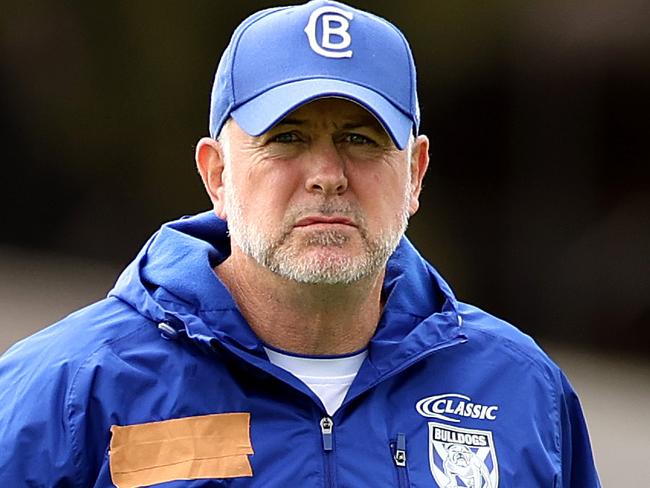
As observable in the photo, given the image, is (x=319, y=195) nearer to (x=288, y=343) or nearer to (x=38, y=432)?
(x=288, y=343)

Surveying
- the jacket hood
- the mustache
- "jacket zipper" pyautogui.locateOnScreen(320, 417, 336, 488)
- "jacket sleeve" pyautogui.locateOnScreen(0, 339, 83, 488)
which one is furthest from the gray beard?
"jacket sleeve" pyautogui.locateOnScreen(0, 339, 83, 488)

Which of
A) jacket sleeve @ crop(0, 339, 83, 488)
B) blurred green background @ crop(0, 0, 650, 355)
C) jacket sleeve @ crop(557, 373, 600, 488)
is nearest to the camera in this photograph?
jacket sleeve @ crop(0, 339, 83, 488)

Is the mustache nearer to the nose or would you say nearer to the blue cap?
the nose

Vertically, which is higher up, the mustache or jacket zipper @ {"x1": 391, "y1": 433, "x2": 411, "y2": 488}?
the mustache

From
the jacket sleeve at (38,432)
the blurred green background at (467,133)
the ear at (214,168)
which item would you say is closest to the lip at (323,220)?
the ear at (214,168)

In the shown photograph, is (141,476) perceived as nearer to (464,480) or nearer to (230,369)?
(230,369)

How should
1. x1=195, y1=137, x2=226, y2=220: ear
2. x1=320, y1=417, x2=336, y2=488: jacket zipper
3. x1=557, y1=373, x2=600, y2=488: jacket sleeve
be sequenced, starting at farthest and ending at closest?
x1=557, y1=373, x2=600, y2=488: jacket sleeve
x1=195, y1=137, x2=226, y2=220: ear
x1=320, y1=417, x2=336, y2=488: jacket zipper

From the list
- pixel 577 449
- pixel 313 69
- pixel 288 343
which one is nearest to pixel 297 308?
pixel 288 343

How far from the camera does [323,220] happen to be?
2.74 metres

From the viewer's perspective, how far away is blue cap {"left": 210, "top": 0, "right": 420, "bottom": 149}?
109 inches

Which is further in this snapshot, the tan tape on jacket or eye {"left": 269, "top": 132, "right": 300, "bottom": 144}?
eye {"left": 269, "top": 132, "right": 300, "bottom": 144}

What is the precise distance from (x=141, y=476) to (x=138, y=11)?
451 cm

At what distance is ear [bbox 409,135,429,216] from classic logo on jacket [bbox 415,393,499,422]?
1.18ft

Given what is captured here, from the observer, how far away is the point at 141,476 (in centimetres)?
264
